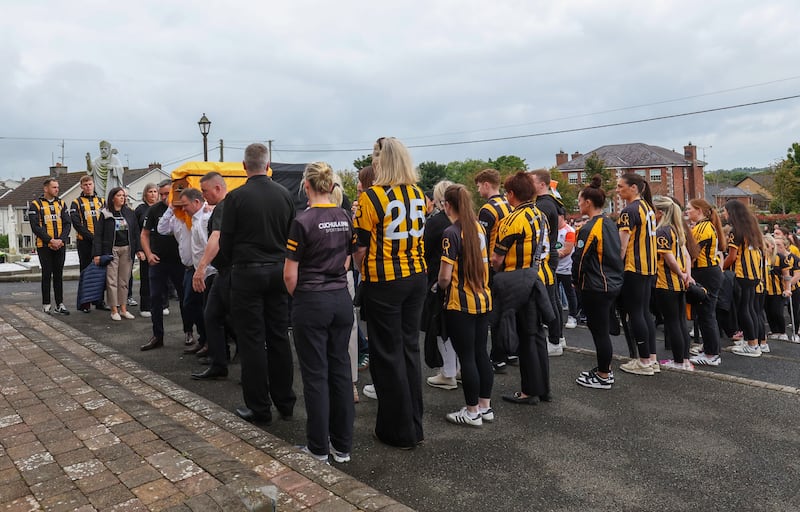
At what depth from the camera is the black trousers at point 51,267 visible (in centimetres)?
888

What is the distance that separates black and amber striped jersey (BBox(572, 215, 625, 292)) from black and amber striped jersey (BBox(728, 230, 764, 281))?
9.52ft

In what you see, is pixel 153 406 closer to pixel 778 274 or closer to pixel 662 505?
pixel 662 505

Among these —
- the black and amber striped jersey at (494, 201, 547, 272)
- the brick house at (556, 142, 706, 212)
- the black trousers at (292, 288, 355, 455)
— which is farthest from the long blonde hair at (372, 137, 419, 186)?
the brick house at (556, 142, 706, 212)

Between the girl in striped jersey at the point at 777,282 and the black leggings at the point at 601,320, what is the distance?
449 centimetres

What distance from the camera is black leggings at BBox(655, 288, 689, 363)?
616 cm

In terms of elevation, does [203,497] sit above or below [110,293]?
below

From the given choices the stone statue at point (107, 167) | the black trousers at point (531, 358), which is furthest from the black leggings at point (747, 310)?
the stone statue at point (107, 167)

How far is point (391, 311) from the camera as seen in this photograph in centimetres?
384

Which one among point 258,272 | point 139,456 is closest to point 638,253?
point 258,272

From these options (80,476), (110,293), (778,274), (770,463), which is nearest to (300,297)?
(80,476)

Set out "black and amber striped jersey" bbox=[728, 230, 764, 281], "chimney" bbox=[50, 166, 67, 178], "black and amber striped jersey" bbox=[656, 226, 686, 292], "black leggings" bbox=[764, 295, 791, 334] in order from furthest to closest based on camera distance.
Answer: "chimney" bbox=[50, 166, 67, 178], "black leggings" bbox=[764, 295, 791, 334], "black and amber striped jersey" bbox=[728, 230, 764, 281], "black and amber striped jersey" bbox=[656, 226, 686, 292]

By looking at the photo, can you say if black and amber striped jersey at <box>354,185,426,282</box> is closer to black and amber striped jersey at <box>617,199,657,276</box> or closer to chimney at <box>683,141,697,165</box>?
black and amber striped jersey at <box>617,199,657,276</box>

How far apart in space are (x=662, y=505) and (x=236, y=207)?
3.33m

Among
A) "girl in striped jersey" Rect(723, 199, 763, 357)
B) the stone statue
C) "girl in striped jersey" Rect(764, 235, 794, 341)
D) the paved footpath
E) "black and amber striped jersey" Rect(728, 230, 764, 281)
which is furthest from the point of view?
the stone statue
